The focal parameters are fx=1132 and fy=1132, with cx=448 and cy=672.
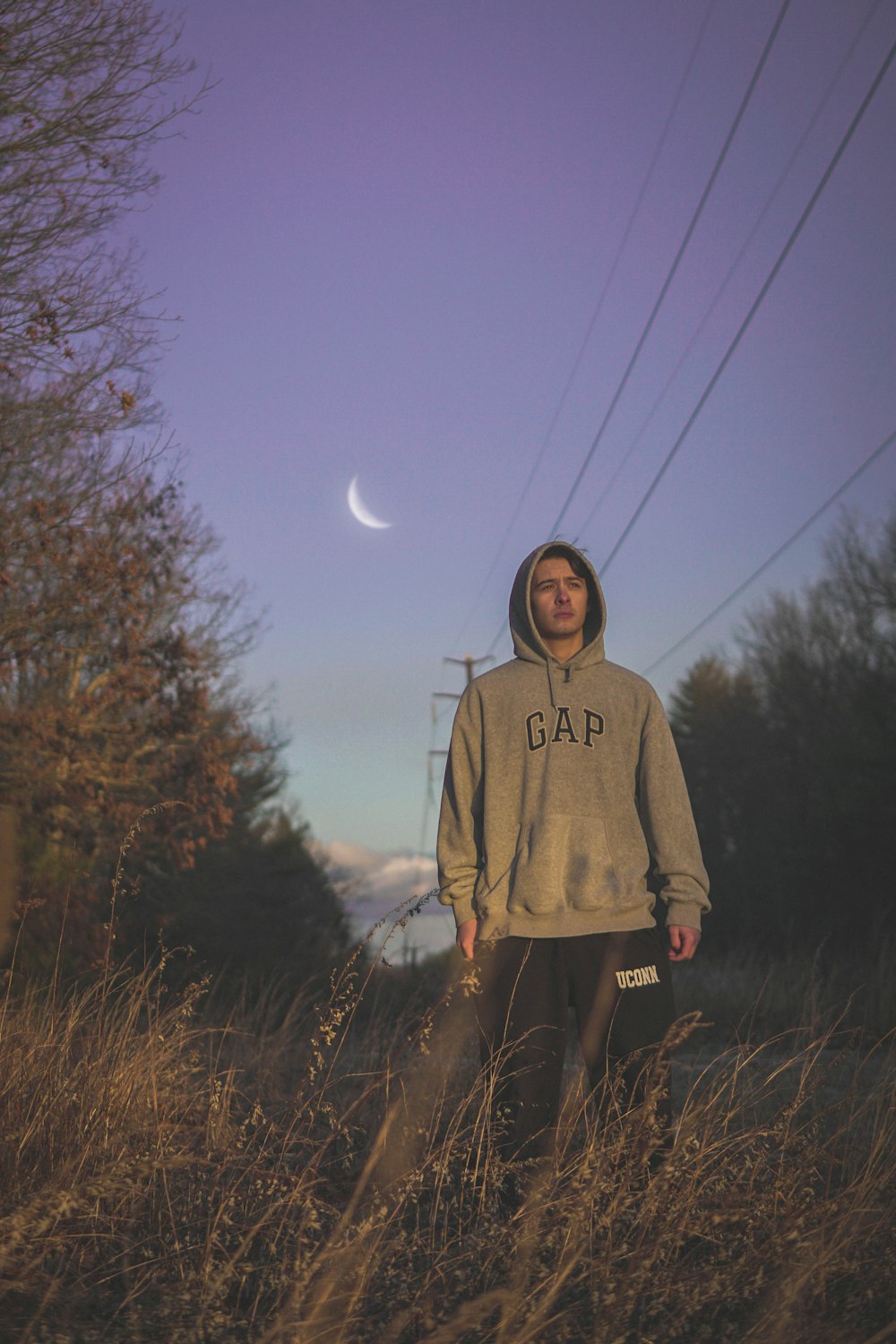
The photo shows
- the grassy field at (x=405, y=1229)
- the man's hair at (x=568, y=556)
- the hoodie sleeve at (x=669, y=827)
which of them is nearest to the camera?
the grassy field at (x=405, y=1229)

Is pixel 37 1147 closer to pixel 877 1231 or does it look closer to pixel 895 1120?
pixel 877 1231

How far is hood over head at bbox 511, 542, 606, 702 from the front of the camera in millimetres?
3803

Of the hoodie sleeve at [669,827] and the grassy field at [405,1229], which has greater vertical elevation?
the hoodie sleeve at [669,827]

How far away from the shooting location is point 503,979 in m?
3.39

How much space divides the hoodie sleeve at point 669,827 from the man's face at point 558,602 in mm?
389

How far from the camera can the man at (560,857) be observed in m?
3.31

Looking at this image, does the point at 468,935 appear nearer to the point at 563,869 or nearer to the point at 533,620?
the point at 563,869

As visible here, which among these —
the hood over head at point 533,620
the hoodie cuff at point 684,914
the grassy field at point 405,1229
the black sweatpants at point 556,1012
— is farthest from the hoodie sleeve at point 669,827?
the grassy field at point 405,1229

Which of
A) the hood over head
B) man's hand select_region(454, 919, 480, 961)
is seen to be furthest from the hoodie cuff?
the hood over head

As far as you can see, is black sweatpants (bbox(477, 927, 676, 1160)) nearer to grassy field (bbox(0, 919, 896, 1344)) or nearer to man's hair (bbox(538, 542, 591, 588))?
grassy field (bbox(0, 919, 896, 1344))

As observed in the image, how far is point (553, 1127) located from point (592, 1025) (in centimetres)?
30

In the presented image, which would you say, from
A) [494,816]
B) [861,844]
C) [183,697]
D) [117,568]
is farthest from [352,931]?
[494,816]

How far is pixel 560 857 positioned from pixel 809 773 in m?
28.8

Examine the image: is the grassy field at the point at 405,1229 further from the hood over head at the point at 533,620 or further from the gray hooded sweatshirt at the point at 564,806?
the hood over head at the point at 533,620
